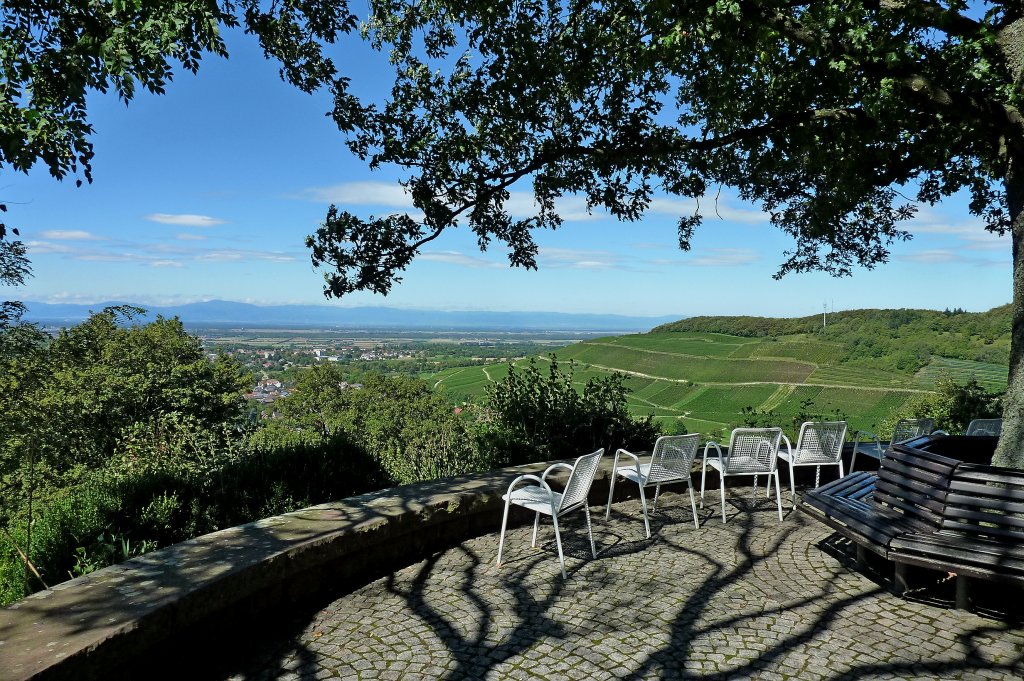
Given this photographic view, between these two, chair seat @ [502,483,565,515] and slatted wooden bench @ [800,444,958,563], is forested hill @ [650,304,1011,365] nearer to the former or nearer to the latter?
slatted wooden bench @ [800,444,958,563]

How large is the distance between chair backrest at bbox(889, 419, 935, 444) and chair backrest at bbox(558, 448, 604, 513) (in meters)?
A: 3.74

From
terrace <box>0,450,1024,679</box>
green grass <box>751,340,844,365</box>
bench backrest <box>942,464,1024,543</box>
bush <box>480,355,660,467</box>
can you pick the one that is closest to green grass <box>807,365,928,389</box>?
green grass <box>751,340,844,365</box>

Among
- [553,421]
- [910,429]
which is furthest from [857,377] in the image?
[553,421]

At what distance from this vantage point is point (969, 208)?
380 inches

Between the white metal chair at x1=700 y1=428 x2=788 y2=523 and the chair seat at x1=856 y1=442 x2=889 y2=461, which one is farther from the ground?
the white metal chair at x1=700 y1=428 x2=788 y2=523

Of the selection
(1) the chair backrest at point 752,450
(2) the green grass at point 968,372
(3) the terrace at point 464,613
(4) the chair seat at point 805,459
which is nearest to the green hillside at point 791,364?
(2) the green grass at point 968,372

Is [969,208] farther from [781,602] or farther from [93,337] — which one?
[93,337]

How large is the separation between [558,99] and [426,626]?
602 cm

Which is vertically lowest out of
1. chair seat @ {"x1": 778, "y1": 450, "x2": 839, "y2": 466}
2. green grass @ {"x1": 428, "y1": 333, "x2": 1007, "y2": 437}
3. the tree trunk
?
green grass @ {"x1": 428, "y1": 333, "x2": 1007, "y2": 437}

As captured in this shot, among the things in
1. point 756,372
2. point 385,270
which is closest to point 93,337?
point 385,270

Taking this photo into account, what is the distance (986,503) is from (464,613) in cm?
295

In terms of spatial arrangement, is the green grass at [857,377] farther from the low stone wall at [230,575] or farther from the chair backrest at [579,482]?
the low stone wall at [230,575]

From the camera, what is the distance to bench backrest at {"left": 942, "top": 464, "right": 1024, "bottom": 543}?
11.2ft

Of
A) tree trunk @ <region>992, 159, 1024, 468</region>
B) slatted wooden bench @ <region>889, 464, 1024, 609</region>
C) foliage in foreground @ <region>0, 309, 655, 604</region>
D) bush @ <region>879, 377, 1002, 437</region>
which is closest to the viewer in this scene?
slatted wooden bench @ <region>889, 464, 1024, 609</region>
